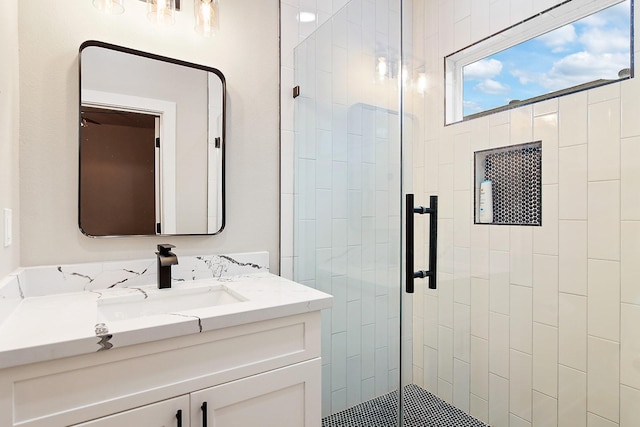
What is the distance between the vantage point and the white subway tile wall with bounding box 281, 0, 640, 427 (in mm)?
1312

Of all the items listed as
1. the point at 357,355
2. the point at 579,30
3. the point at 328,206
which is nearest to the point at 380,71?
the point at 328,206

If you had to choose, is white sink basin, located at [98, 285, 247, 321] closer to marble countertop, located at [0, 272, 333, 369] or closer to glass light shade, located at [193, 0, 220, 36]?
marble countertop, located at [0, 272, 333, 369]

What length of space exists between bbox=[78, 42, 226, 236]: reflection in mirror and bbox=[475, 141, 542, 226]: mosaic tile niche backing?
1220 millimetres

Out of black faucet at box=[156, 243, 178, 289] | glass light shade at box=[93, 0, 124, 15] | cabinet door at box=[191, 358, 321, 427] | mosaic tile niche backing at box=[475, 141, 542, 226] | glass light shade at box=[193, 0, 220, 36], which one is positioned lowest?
cabinet door at box=[191, 358, 321, 427]

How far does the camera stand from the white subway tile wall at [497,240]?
4.30 feet

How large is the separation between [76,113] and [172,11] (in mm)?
546

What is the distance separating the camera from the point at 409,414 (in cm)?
178

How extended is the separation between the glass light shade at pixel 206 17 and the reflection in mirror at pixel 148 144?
0.15 metres

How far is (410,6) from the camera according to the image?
1936 millimetres

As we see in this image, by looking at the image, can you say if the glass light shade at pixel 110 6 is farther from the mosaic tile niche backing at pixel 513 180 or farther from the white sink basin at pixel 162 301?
the mosaic tile niche backing at pixel 513 180

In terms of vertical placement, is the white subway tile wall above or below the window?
below

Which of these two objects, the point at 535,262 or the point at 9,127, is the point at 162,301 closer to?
the point at 9,127

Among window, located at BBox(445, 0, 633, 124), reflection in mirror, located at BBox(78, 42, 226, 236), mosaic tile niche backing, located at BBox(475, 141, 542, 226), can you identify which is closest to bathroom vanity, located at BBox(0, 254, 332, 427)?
reflection in mirror, located at BBox(78, 42, 226, 236)

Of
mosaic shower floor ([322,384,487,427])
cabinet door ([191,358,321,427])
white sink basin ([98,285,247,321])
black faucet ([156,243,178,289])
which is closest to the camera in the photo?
cabinet door ([191,358,321,427])
